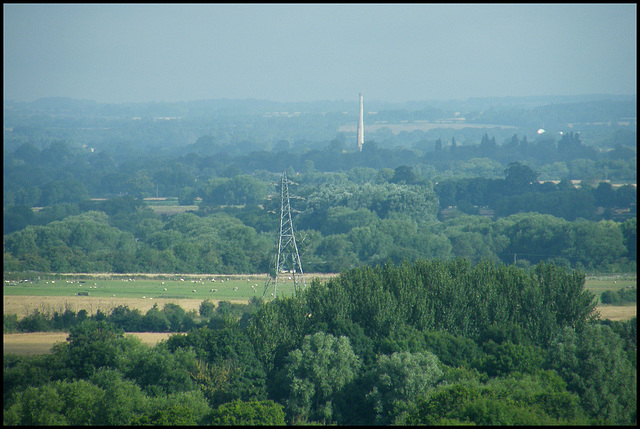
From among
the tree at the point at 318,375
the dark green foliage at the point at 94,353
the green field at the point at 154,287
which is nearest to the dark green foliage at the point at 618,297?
the green field at the point at 154,287

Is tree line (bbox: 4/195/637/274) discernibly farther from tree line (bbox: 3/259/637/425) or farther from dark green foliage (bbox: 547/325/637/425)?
dark green foliage (bbox: 547/325/637/425)

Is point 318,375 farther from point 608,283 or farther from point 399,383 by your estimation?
point 608,283

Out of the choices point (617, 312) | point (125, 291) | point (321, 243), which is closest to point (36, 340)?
point (125, 291)

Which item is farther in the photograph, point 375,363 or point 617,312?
point 617,312

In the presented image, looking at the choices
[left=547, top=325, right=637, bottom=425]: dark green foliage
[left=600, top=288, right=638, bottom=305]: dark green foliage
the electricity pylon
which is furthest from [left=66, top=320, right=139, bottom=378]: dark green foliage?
[left=600, top=288, right=638, bottom=305]: dark green foliage

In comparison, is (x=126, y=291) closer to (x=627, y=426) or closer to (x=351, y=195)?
(x=627, y=426)
